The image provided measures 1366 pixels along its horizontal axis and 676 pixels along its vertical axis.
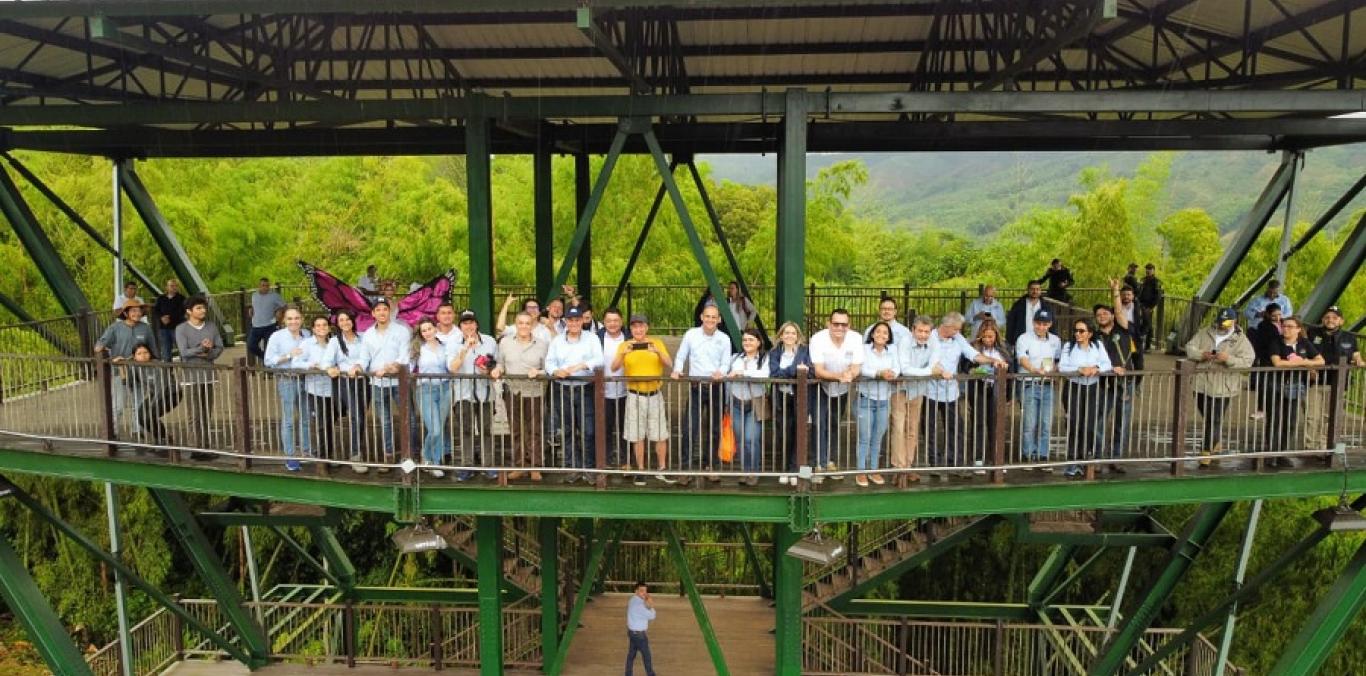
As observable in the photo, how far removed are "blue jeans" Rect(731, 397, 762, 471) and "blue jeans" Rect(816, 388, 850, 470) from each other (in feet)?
1.89

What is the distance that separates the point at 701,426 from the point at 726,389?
516mm

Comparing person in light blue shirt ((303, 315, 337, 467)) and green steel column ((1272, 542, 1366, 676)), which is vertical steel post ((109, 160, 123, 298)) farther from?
green steel column ((1272, 542, 1366, 676))

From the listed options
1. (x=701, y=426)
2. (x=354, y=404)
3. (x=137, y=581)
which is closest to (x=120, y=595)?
(x=137, y=581)

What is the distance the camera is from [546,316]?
11852 millimetres

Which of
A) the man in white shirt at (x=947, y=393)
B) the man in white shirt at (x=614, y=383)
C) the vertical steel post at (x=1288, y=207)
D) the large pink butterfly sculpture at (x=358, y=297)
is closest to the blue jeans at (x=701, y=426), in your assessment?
the man in white shirt at (x=614, y=383)

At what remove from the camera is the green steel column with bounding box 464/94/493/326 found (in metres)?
11.7

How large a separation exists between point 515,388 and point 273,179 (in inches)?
1388

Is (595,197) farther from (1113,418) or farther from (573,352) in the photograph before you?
(1113,418)

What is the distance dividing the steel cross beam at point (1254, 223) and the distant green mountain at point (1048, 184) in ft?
168

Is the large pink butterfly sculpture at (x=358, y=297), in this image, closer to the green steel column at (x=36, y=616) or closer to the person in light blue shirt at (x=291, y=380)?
the person in light blue shirt at (x=291, y=380)

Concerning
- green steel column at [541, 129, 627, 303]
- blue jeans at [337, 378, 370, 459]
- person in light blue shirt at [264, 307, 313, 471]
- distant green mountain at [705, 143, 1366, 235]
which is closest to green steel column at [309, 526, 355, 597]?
person in light blue shirt at [264, 307, 313, 471]

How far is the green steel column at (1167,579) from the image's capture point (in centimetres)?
1415

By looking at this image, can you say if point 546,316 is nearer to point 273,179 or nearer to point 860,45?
point 860,45

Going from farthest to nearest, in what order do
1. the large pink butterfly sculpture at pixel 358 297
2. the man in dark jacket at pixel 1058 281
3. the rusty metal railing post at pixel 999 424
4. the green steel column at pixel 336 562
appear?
the green steel column at pixel 336 562, the man in dark jacket at pixel 1058 281, the large pink butterfly sculpture at pixel 358 297, the rusty metal railing post at pixel 999 424
